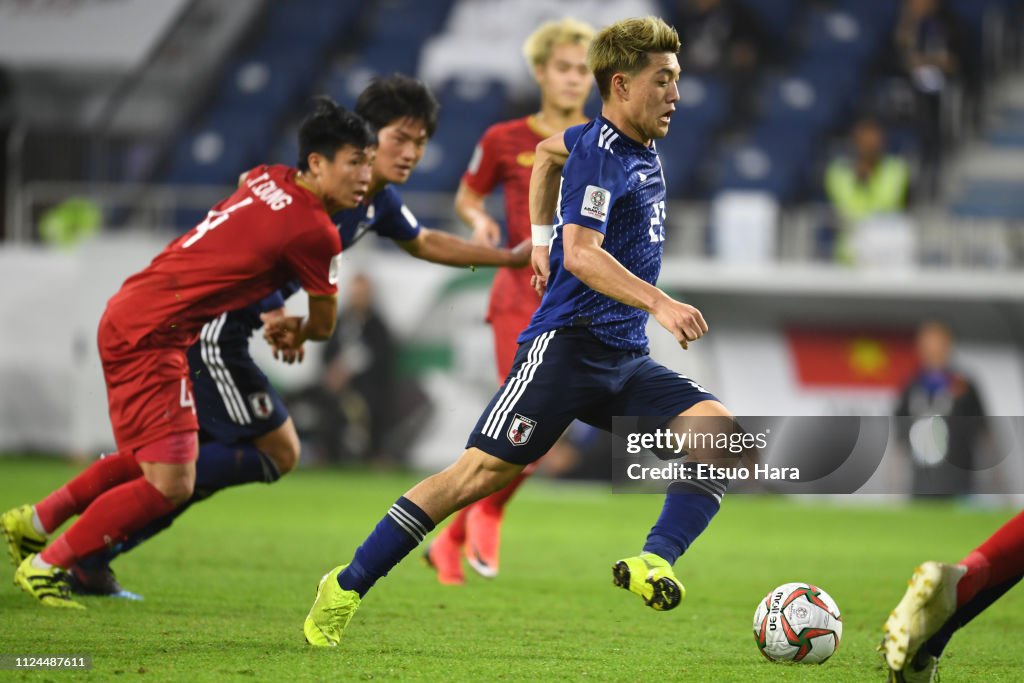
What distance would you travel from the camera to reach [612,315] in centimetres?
488

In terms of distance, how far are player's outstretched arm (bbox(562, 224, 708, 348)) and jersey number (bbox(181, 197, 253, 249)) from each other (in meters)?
1.37

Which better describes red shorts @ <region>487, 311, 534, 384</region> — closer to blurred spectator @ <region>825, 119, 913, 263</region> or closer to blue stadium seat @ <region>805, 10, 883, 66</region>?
blurred spectator @ <region>825, 119, 913, 263</region>

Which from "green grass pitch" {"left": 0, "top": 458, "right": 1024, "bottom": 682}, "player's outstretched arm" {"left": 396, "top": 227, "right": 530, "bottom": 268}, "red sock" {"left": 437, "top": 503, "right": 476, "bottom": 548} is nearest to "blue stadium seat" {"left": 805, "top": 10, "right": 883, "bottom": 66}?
"green grass pitch" {"left": 0, "top": 458, "right": 1024, "bottom": 682}

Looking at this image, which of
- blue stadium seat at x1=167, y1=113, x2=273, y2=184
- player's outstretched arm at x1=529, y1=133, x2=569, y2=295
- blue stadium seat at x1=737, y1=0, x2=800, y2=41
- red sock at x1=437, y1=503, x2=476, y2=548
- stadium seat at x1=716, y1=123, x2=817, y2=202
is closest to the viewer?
player's outstretched arm at x1=529, y1=133, x2=569, y2=295

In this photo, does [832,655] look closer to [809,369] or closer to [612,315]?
[612,315]

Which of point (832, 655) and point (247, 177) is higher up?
point (247, 177)

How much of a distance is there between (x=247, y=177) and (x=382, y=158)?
64 cm

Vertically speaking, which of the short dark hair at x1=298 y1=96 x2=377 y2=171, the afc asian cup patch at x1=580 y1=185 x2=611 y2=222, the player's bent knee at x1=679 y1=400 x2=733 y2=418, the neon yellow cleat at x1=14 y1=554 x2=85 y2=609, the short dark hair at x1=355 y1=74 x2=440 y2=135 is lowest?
the neon yellow cleat at x1=14 y1=554 x2=85 y2=609

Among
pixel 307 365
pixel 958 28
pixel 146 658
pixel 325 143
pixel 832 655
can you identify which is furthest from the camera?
pixel 958 28

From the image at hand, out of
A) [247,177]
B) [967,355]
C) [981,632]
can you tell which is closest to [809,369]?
[967,355]

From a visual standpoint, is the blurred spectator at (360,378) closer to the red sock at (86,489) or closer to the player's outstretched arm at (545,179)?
the red sock at (86,489)

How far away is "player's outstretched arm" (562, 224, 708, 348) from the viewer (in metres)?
4.31

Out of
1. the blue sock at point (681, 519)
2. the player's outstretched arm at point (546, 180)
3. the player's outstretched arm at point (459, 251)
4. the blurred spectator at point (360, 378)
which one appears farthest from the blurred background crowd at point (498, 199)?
the blue sock at point (681, 519)

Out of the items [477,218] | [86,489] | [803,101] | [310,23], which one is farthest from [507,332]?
[310,23]
